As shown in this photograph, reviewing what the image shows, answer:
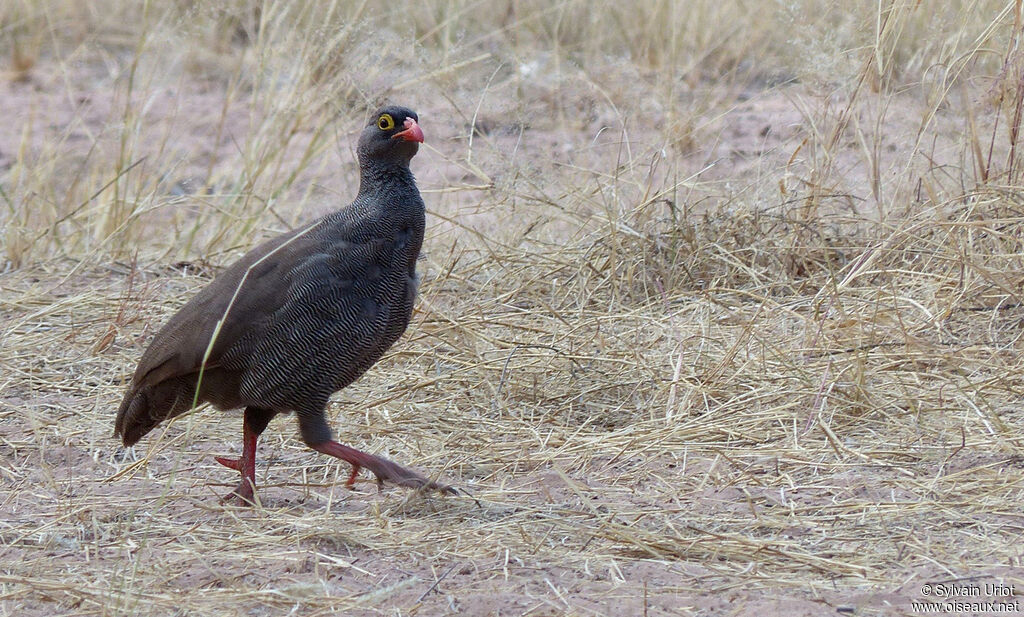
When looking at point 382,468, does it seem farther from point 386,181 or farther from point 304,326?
point 386,181

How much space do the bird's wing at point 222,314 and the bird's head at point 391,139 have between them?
1.07 feet

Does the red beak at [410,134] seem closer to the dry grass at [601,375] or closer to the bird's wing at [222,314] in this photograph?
the bird's wing at [222,314]

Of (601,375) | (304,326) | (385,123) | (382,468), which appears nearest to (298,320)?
(304,326)

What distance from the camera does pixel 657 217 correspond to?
5.51m

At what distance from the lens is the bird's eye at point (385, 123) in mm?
3885

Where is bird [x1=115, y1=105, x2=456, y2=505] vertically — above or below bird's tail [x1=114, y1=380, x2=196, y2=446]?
above

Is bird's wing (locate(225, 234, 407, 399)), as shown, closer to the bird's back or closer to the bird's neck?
the bird's back

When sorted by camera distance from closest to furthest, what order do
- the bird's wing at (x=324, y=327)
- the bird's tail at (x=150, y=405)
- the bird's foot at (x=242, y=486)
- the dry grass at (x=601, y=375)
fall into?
the dry grass at (x=601, y=375), the bird's wing at (x=324, y=327), the bird's foot at (x=242, y=486), the bird's tail at (x=150, y=405)

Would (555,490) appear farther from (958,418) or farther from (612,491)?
(958,418)

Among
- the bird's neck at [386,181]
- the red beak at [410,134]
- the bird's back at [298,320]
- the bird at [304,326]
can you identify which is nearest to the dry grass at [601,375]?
the bird at [304,326]

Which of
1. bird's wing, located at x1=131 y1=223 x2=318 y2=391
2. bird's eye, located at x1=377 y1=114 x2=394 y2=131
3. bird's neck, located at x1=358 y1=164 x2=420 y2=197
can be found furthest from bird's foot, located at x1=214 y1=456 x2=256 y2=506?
bird's eye, located at x1=377 y1=114 x2=394 y2=131

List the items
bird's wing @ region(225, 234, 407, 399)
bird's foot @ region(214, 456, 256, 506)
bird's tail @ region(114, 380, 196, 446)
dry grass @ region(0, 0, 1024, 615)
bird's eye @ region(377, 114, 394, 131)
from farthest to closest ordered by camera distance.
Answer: bird's eye @ region(377, 114, 394, 131) < bird's tail @ region(114, 380, 196, 446) < bird's foot @ region(214, 456, 256, 506) < bird's wing @ region(225, 234, 407, 399) < dry grass @ region(0, 0, 1024, 615)

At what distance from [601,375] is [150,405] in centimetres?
161

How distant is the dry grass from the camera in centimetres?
300
